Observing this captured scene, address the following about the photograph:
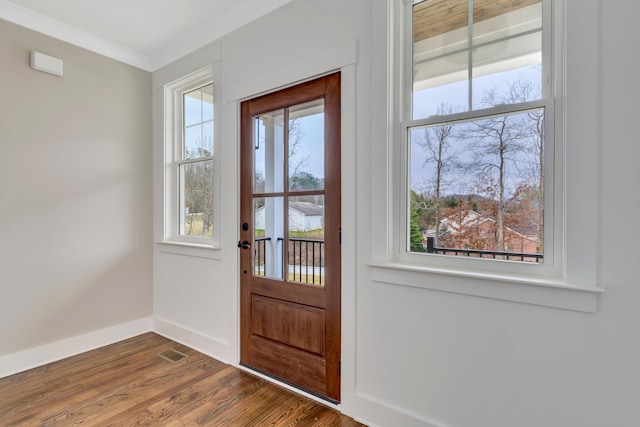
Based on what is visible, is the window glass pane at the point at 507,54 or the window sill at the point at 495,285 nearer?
the window sill at the point at 495,285

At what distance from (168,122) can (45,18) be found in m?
1.15

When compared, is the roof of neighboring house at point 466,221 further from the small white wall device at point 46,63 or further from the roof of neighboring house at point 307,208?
the small white wall device at point 46,63

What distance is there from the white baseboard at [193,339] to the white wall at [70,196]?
9.5 inches

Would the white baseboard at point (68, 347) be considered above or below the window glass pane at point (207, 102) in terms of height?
below

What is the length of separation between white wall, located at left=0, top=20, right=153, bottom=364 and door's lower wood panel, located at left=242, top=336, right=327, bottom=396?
1554 mm

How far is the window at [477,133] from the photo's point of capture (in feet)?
4.92

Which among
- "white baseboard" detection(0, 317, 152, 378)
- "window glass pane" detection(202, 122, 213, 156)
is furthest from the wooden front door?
"white baseboard" detection(0, 317, 152, 378)

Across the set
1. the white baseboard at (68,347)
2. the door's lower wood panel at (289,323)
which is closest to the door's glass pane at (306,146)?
the door's lower wood panel at (289,323)

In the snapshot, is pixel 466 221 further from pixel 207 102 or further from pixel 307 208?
pixel 207 102

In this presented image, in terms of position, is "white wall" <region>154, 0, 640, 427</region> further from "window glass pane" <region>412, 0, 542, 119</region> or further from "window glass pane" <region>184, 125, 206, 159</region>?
"window glass pane" <region>184, 125, 206, 159</region>

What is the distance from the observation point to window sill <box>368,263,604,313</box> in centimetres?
132

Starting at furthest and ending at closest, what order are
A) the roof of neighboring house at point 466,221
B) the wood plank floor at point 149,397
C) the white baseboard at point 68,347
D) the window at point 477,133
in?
the white baseboard at point 68,347 → the wood plank floor at point 149,397 → the roof of neighboring house at point 466,221 → the window at point 477,133

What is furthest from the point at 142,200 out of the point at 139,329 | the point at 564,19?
the point at 564,19

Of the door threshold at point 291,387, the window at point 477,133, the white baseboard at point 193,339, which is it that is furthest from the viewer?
the white baseboard at point 193,339
